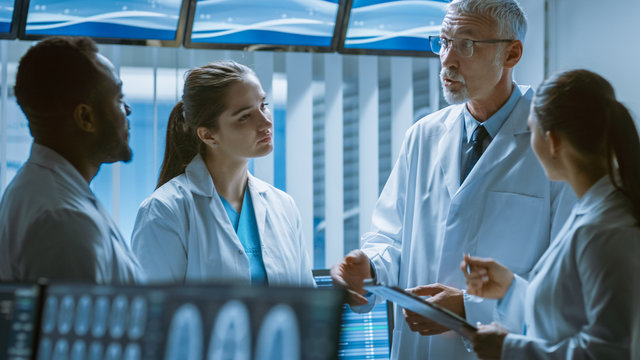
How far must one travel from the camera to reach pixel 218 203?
205cm

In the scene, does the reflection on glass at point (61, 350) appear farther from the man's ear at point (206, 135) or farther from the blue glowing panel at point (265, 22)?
the blue glowing panel at point (265, 22)

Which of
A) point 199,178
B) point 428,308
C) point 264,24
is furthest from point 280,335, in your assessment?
point 264,24

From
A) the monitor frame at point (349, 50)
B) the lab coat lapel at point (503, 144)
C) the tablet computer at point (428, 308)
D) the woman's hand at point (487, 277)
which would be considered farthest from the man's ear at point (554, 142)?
the monitor frame at point (349, 50)

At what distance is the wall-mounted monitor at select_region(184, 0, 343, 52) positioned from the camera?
2.94 meters

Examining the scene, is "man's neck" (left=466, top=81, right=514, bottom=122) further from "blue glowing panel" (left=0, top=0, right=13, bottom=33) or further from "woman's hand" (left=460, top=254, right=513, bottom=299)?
"blue glowing panel" (left=0, top=0, right=13, bottom=33)

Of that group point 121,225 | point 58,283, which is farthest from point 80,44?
point 121,225

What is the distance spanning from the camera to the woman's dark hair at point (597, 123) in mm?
1344

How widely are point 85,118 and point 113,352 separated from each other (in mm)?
609

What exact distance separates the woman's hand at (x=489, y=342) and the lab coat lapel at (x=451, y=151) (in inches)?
25.1

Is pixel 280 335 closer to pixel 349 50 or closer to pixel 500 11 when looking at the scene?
pixel 500 11

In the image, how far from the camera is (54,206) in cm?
129

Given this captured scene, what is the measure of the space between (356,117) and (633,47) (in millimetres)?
1280

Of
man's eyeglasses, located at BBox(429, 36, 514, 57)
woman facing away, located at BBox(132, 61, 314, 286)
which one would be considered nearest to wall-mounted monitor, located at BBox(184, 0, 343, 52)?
woman facing away, located at BBox(132, 61, 314, 286)

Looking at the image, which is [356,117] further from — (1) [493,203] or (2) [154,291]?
(2) [154,291]
